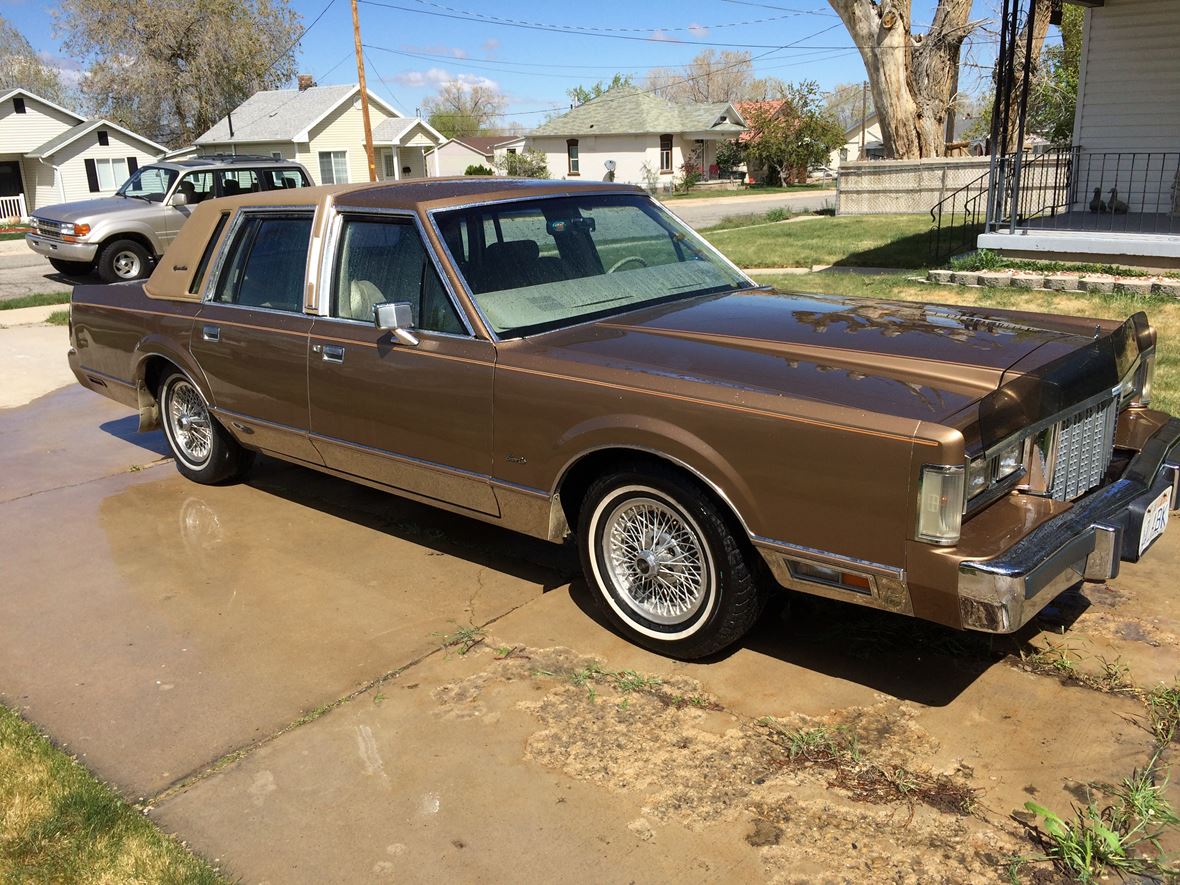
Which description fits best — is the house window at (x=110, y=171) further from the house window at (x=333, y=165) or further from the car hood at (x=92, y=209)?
the car hood at (x=92, y=209)

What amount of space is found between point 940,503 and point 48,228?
1700cm

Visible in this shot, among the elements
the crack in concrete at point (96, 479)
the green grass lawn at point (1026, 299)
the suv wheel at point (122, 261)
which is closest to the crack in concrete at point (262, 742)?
the crack in concrete at point (96, 479)

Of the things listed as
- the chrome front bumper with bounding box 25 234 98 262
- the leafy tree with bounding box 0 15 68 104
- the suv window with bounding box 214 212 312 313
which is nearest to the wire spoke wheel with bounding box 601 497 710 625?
the suv window with bounding box 214 212 312 313

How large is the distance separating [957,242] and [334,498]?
1366 centimetres

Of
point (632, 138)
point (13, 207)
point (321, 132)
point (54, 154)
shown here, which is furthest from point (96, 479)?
point (632, 138)

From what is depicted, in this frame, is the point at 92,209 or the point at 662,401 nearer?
the point at 662,401

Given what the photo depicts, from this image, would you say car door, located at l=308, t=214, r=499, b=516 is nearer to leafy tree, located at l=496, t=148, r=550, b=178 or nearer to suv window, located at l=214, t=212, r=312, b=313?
suv window, located at l=214, t=212, r=312, b=313

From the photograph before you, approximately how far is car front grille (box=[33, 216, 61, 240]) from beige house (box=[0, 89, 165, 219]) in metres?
29.7

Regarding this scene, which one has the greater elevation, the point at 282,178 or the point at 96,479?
the point at 282,178

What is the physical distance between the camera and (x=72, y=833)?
3.00 m

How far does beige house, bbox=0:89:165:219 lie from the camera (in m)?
43.0

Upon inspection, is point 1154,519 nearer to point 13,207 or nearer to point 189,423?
point 189,423

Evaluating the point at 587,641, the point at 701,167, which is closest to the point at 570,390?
the point at 587,641

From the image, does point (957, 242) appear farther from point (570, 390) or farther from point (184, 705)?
point (184, 705)
